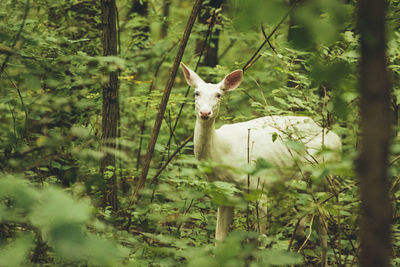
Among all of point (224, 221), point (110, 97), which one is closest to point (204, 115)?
point (110, 97)

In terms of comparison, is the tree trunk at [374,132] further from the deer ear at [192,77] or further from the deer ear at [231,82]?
the deer ear at [192,77]

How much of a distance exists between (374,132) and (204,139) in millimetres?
3450

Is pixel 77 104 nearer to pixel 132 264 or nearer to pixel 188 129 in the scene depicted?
pixel 132 264

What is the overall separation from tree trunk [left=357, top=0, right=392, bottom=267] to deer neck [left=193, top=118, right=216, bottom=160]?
3.33 metres

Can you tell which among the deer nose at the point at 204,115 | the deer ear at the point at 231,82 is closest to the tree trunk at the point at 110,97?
the deer nose at the point at 204,115

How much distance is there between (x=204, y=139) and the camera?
4.48 metres

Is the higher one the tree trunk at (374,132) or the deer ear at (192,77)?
the deer ear at (192,77)

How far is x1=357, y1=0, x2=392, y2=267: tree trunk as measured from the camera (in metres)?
1.03

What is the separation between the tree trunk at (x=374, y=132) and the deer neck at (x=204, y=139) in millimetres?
3329

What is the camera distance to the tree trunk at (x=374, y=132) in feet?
3.37

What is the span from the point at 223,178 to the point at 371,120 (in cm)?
355

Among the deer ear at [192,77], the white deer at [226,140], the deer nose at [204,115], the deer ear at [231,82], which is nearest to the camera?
the deer nose at [204,115]

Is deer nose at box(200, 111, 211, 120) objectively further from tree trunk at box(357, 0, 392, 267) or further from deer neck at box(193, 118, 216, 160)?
tree trunk at box(357, 0, 392, 267)

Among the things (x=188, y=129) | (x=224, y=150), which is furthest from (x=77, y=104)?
(x=188, y=129)
